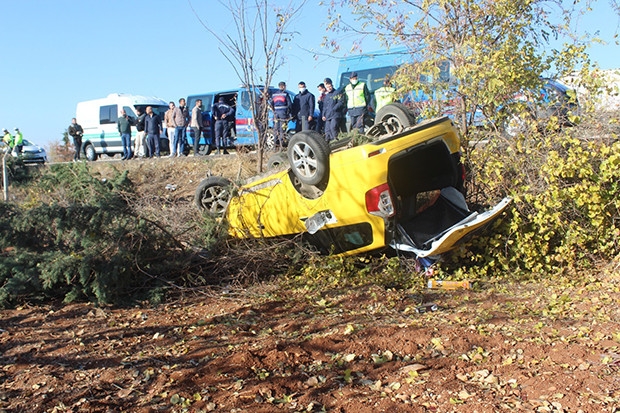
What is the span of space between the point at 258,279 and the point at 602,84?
4594 millimetres

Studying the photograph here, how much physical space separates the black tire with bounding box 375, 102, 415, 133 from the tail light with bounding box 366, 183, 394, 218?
142 cm

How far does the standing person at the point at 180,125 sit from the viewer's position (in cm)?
1645

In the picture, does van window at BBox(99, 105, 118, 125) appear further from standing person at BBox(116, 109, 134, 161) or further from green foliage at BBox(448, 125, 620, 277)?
green foliage at BBox(448, 125, 620, 277)

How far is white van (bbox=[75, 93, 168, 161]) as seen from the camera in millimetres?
20375

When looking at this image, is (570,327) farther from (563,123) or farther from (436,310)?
(563,123)

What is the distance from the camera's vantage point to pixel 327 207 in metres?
6.08

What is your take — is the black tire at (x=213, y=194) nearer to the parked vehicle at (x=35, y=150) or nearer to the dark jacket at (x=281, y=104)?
the dark jacket at (x=281, y=104)

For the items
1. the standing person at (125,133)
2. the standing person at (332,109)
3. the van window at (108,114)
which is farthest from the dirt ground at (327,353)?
the van window at (108,114)

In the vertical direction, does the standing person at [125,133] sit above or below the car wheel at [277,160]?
above

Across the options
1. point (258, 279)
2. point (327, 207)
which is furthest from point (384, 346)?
point (258, 279)

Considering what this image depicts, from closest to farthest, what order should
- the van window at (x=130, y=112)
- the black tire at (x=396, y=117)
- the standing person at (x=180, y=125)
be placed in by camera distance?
1. the black tire at (x=396, y=117)
2. the standing person at (x=180, y=125)
3. the van window at (x=130, y=112)

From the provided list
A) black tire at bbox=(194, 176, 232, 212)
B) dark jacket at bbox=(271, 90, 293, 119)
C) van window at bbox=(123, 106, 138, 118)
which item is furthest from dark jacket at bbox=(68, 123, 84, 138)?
black tire at bbox=(194, 176, 232, 212)

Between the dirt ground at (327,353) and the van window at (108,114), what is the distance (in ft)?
52.3

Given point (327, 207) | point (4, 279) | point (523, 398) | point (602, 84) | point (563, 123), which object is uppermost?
point (602, 84)
